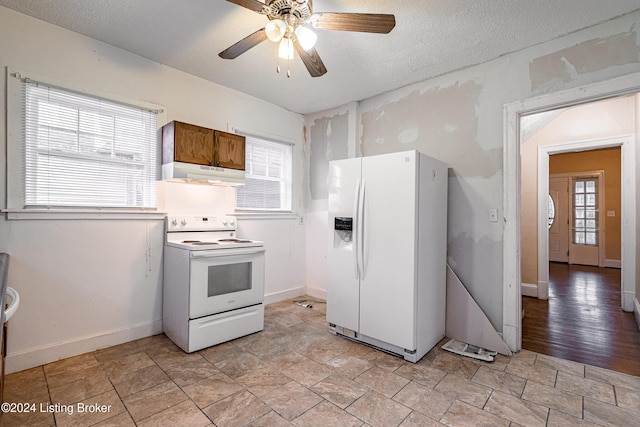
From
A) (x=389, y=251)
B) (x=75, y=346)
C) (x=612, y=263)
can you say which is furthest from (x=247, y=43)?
(x=612, y=263)

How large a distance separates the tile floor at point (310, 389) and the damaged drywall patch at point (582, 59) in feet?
7.55

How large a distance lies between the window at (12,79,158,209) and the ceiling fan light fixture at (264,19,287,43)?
1752mm

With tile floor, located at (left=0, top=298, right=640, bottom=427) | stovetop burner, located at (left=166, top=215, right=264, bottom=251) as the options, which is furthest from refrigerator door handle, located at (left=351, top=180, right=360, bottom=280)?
stovetop burner, located at (left=166, top=215, right=264, bottom=251)

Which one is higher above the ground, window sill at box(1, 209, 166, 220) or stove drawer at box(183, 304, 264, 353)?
window sill at box(1, 209, 166, 220)

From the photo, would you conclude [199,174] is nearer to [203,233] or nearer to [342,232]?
[203,233]

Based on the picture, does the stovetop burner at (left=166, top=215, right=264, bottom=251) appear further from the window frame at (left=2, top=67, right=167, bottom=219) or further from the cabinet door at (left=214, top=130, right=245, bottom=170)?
the window frame at (left=2, top=67, right=167, bottom=219)

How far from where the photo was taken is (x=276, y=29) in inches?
69.8

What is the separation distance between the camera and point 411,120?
336 cm

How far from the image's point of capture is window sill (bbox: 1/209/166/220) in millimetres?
2264

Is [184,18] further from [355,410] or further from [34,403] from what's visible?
[355,410]

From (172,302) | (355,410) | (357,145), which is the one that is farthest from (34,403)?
(357,145)

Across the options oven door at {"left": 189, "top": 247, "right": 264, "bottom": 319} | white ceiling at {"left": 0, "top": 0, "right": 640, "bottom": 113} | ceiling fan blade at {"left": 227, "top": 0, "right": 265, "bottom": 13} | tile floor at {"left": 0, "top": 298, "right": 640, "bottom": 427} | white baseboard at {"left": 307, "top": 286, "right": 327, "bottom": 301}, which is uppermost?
white ceiling at {"left": 0, "top": 0, "right": 640, "bottom": 113}

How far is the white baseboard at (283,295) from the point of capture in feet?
13.0

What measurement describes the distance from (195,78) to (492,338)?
3854 millimetres
